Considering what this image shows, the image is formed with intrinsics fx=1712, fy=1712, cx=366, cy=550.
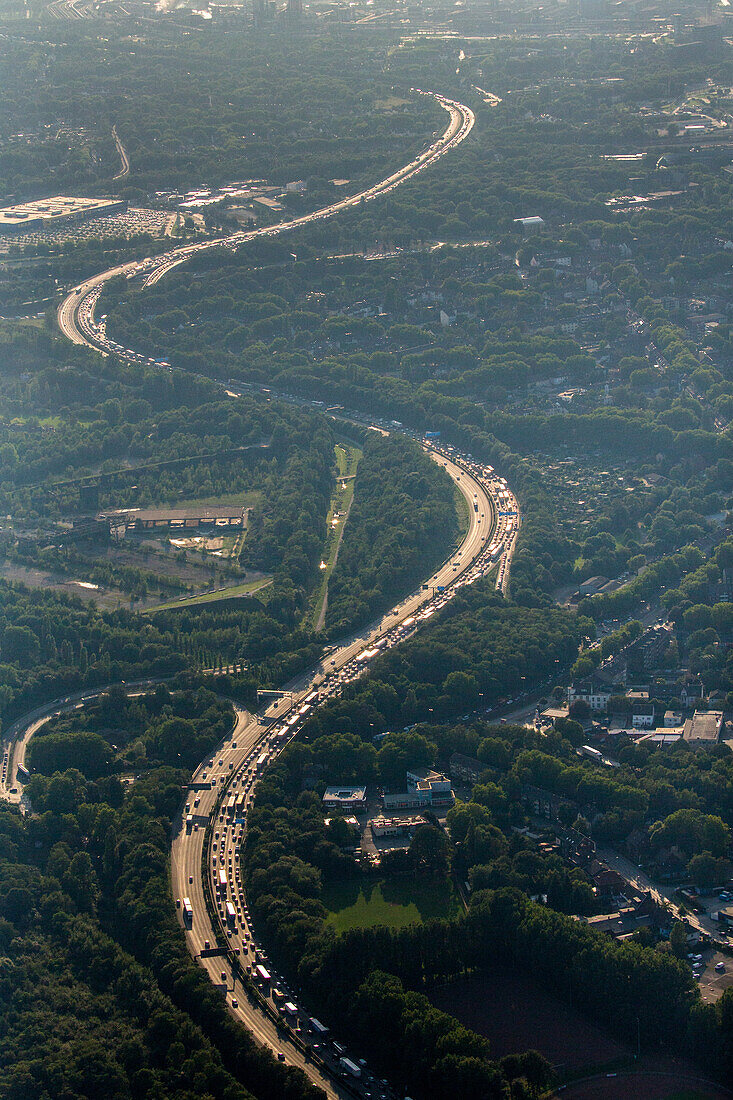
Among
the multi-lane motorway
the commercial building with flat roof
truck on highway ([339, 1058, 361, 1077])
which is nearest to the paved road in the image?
the multi-lane motorway

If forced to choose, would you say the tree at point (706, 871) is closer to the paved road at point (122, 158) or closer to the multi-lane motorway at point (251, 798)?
the multi-lane motorway at point (251, 798)

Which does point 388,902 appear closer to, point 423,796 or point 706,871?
point 423,796

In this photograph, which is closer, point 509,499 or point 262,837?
point 262,837

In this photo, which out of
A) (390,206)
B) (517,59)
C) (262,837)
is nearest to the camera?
(262,837)

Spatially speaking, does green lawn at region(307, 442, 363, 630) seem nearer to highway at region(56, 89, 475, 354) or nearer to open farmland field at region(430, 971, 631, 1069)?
highway at region(56, 89, 475, 354)

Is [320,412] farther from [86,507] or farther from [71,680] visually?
[71,680]

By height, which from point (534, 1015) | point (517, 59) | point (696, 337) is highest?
point (517, 59)

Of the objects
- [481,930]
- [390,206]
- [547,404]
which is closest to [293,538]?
[547,404]
